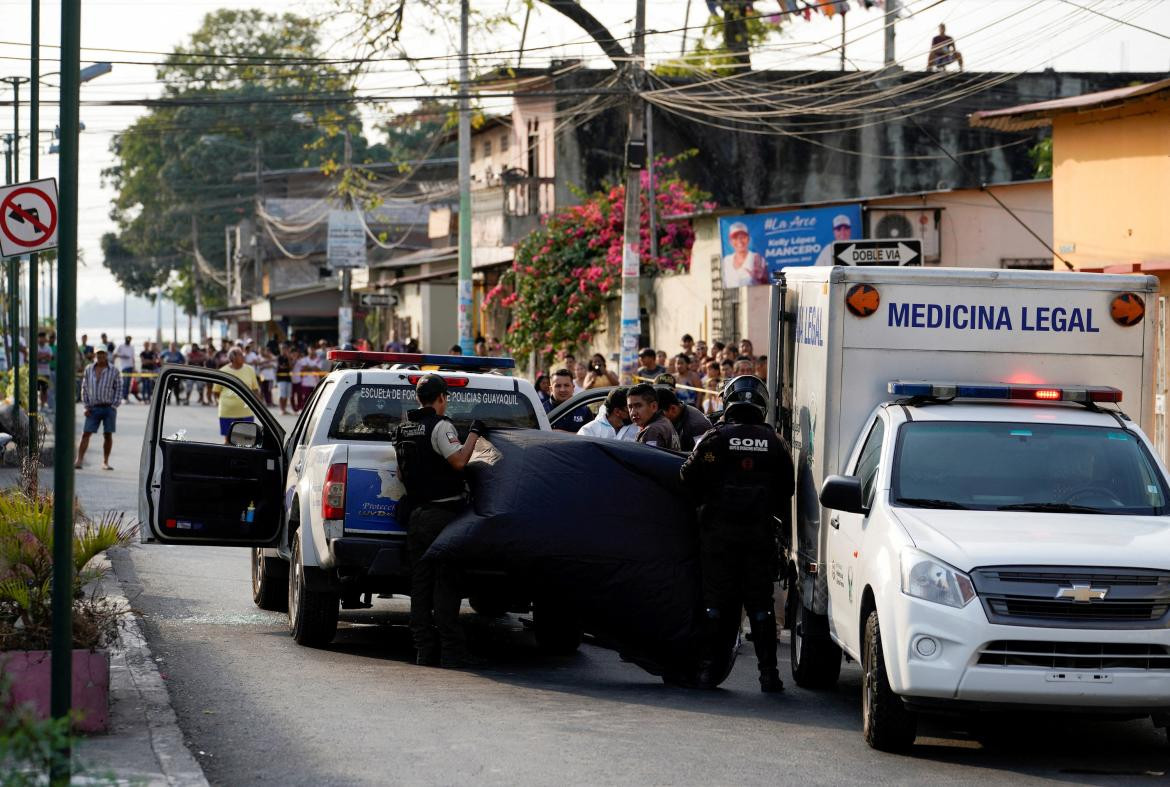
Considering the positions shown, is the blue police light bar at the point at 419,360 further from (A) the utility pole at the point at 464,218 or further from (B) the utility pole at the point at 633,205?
(A) the utility pole at the point at 464,218

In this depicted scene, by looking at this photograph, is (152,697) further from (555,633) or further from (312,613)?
(555,633)

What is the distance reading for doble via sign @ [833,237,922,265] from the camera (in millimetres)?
15891

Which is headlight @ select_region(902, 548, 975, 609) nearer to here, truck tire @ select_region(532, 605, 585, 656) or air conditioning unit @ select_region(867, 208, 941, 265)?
truck tire @ select_region(532, 605, 585, 656)

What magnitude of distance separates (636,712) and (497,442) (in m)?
2.10

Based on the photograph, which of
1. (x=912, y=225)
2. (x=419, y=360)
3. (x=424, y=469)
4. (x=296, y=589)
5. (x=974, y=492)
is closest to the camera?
(x=974, y=492)

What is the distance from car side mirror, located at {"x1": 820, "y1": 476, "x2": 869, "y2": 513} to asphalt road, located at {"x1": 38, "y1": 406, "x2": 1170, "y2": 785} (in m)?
1.16

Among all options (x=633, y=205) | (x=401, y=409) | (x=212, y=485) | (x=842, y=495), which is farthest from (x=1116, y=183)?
(x=842, y=495)

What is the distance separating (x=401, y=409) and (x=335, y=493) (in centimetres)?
117

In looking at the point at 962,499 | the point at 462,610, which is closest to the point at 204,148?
the point at 462,610

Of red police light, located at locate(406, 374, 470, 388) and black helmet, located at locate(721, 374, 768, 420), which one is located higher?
red police light, located at locate(406, 374, 470, 388)

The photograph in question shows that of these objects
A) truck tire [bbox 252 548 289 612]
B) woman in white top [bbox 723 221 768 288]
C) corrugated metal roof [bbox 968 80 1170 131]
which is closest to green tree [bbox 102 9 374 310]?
woman in white top [bbox 723 221 768 288]

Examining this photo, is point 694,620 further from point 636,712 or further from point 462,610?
point 462,610

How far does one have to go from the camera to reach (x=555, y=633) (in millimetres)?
11094

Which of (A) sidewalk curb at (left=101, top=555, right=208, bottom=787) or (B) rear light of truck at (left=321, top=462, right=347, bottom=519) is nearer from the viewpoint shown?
(A) sidewalk curb at (left=101, top=555, right=208, bottom=787)
